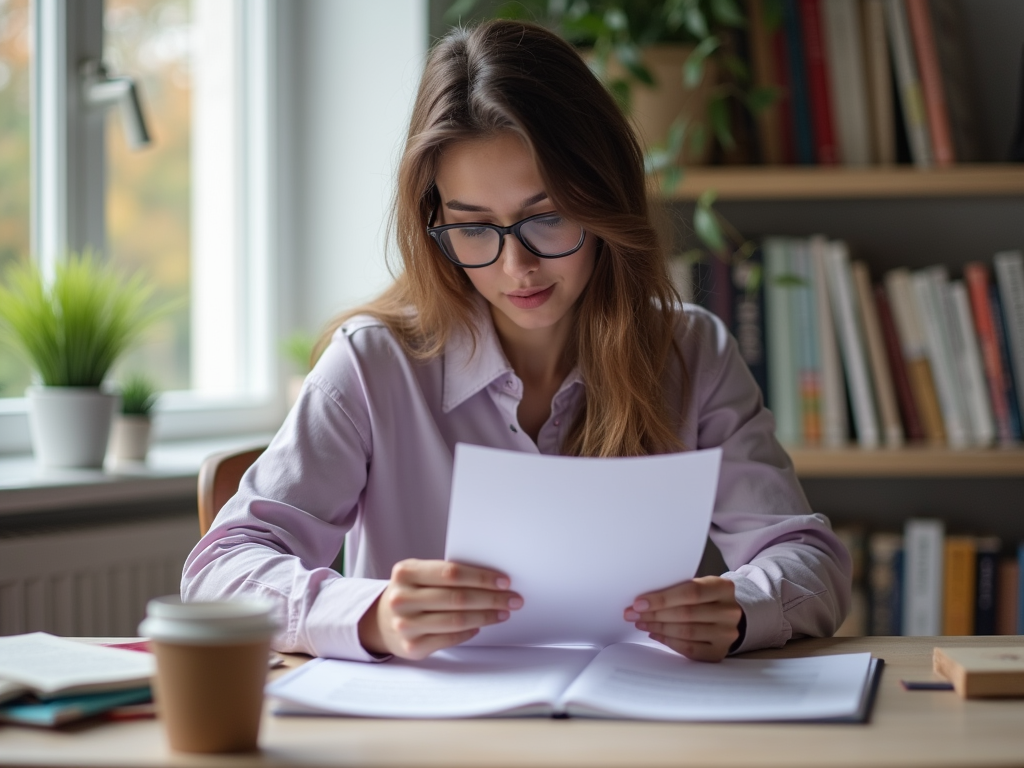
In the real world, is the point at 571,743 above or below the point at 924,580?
above

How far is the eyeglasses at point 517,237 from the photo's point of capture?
1238 millimetres

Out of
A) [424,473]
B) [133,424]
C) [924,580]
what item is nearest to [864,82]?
[924,580]

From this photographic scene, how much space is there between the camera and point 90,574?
5.57 feet

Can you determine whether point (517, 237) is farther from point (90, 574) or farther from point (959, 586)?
point (959, 586)

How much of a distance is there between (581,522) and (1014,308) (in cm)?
156

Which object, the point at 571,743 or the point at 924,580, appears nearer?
the point at 571,743

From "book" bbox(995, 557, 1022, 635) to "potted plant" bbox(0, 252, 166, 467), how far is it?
1703 mm

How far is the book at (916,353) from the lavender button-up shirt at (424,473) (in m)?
0.83

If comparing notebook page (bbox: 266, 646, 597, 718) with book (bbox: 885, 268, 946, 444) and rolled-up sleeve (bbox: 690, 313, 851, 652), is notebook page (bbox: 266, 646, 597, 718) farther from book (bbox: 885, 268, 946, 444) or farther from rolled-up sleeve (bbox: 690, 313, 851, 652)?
book (bbox: 885, 268, 946, 444)

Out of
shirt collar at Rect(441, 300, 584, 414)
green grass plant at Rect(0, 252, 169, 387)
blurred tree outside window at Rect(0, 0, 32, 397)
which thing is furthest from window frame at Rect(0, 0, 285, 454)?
shirt collar at Rect(441, 300, 584, 414)

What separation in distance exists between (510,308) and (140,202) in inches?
45.7

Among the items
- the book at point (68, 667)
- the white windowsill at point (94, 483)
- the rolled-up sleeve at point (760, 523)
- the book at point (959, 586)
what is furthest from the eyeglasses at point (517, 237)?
the book at point (959, 586)

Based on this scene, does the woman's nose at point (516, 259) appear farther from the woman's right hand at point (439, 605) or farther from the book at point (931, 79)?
the book at point (931, 79)

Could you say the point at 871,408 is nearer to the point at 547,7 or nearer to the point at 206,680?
the point at 547,7
